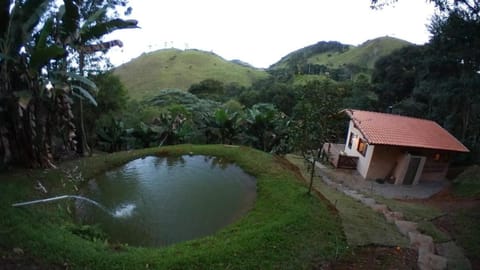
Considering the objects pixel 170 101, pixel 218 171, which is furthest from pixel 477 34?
pixel 170 101

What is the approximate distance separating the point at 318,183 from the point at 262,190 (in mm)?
3642

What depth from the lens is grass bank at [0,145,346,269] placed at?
5734mm

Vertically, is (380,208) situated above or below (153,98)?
below

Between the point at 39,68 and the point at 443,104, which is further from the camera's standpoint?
the point at 443,104

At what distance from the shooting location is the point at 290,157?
16.8 meters

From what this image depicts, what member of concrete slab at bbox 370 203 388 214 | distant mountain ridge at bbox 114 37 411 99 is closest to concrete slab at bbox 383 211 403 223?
concrete slab at bbox 370 203 388 214

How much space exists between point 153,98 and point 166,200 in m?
25.1

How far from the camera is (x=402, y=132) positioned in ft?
56.1

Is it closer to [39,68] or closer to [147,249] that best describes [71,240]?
[147,249]

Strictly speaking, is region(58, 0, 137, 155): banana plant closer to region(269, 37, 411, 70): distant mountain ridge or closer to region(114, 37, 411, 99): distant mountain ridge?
region(114, 37, 411, 99): distant mountain ridge

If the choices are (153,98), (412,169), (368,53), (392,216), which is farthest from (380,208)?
(368,53)

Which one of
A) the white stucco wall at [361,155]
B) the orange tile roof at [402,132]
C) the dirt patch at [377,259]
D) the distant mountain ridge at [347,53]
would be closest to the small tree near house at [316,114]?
the dirt patch at [377,259]

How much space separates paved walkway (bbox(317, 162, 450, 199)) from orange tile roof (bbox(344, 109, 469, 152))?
6.88ft

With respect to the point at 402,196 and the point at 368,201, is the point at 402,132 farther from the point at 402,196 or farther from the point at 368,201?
the point at 368,201
